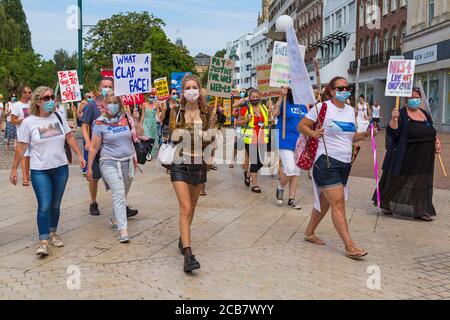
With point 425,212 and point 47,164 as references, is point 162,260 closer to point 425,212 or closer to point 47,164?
point 47,164

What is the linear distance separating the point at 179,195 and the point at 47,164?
4.85 feet

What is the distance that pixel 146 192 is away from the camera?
926cm

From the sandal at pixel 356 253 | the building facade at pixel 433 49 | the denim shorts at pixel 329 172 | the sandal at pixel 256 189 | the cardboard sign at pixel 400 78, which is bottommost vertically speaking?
the sandal at pixel 356 253

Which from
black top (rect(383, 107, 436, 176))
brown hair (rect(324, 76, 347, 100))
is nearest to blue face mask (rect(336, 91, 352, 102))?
brown hair (rect(324, 76, 347, 100))

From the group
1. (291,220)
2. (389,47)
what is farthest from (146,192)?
(389,47)

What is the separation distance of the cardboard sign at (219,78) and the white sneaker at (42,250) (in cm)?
443

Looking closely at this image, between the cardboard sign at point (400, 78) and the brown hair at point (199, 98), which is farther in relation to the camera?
the cardboard sign at point (400, 78)

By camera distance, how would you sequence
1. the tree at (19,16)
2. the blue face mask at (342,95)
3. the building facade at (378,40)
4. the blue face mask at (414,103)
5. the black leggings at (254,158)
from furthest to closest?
1. the tree at (19,16)
2. the building facade at (378,40)
3. the black leggings at (254,158)
4. the blue face mask at (414,103)
5. the blue face mask at (342,95)

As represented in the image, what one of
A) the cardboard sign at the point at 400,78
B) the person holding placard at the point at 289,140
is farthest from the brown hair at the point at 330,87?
the person holding placard at the point at 289,140

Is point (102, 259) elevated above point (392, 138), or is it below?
below

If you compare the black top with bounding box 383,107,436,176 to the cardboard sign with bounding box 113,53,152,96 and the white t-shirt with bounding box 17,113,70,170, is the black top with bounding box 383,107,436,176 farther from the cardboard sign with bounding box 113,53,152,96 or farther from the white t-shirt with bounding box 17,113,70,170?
the white t-shirt with bounding box 17,113,70,170

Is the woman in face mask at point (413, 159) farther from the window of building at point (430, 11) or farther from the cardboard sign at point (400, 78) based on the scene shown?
the window of building at point (430, 11)

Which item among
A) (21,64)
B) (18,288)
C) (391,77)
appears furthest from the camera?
(21,64)

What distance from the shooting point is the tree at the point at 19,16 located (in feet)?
268
